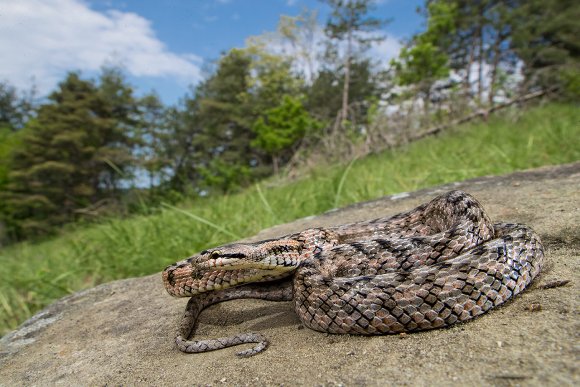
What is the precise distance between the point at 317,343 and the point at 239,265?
2.75 ft

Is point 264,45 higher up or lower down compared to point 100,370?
higher up

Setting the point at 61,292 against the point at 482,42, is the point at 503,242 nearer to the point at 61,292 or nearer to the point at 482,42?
the point at 61,292

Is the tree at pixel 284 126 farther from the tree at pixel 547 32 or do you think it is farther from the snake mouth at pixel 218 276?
the snake mouth at pixel 218 276

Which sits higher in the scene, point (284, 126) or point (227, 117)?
point (227, 117)

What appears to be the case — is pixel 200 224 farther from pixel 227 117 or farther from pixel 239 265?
pixel 227 117

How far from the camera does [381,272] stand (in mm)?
2896

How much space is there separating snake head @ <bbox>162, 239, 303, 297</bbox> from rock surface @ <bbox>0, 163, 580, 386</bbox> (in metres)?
0.29

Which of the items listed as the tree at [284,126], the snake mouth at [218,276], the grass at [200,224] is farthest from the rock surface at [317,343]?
the tree at [284,126]

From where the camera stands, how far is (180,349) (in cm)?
281

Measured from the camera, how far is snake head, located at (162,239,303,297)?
2965mm

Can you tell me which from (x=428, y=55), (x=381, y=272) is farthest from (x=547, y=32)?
(x=381, y=272)

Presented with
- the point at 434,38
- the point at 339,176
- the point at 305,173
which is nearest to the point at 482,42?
the point at 434,38

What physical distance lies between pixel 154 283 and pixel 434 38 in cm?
3693

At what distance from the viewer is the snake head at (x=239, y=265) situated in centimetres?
296
